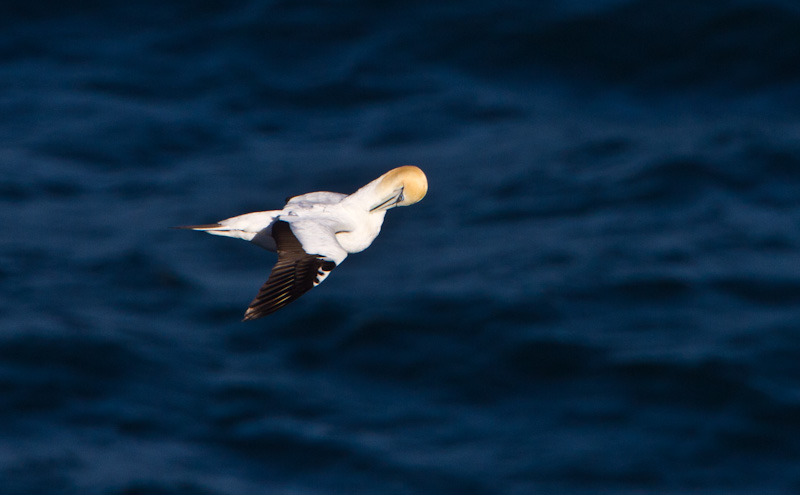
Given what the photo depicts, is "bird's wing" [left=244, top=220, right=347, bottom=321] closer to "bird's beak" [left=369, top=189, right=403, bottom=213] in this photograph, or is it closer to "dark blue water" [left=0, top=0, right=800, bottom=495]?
"bird's beak" [left=369, top=189, right=403, bottom=213]

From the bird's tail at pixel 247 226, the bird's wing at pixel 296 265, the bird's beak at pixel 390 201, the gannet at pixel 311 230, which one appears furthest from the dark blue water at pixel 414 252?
the bird's wing at pixel 296 265

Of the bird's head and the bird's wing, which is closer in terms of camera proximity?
the bird's wing

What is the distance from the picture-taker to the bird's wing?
11719mm

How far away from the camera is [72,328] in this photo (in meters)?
32.6

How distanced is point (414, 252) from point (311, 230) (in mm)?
19899

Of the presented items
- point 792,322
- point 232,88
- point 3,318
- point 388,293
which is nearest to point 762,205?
point 792,322

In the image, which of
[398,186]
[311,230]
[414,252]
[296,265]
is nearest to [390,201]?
[398,186]

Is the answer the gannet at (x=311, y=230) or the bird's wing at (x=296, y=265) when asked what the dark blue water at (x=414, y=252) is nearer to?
the gannet at (x=311, y=230)

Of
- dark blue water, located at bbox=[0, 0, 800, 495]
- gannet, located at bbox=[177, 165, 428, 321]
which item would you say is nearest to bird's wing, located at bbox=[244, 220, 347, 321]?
Result: gannet, located at bbox=[177, 165, 428, 321]

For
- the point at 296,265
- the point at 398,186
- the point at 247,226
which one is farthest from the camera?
the point at 398,186

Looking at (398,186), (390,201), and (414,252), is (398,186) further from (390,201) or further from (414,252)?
(414,252)

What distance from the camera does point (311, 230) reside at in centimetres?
1288

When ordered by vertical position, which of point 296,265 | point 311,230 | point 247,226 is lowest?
point 296,265

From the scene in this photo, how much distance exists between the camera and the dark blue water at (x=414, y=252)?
28734 mm
